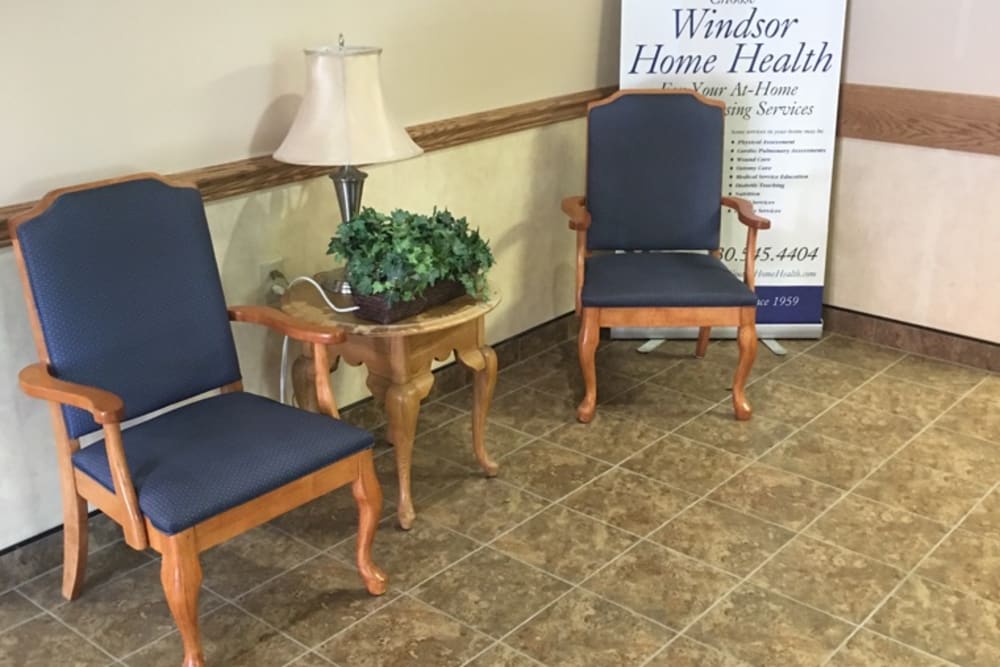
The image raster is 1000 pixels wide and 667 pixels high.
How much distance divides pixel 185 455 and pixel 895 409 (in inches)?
94.6

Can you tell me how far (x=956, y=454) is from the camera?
3.27m

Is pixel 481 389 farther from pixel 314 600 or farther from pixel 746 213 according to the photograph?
pixel 746 213

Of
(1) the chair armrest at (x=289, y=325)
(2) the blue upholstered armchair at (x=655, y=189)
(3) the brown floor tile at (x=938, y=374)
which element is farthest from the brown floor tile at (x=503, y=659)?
(3) the brown floor tile at (x=938, y=374)

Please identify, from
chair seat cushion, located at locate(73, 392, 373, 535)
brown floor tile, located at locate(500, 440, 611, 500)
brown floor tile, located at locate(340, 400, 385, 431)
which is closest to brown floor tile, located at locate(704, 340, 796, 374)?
brown floor tile, located at locate(500, 440, 611, 500)

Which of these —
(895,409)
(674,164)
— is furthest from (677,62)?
(895,409)

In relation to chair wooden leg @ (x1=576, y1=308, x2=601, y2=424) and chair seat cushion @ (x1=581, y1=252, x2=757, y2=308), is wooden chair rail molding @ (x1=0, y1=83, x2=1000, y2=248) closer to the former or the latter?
chair seat cushion @ (x1=581, y1=252, x2=757, y2=308)

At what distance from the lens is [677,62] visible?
3.91 metres

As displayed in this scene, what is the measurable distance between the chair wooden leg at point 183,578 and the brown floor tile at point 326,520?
61 centimetres

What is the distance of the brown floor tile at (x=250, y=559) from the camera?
265 cm

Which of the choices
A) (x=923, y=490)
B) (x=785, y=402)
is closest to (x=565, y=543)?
(x=923, y=490)

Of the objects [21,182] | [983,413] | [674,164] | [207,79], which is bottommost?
[983,413]

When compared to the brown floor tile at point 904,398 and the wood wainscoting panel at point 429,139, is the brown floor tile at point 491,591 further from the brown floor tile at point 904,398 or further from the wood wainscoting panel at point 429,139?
the brown floor tile at point 904,398

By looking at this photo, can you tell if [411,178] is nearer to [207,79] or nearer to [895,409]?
[207,79]

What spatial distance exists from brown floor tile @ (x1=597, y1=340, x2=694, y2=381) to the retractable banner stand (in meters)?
0.40
